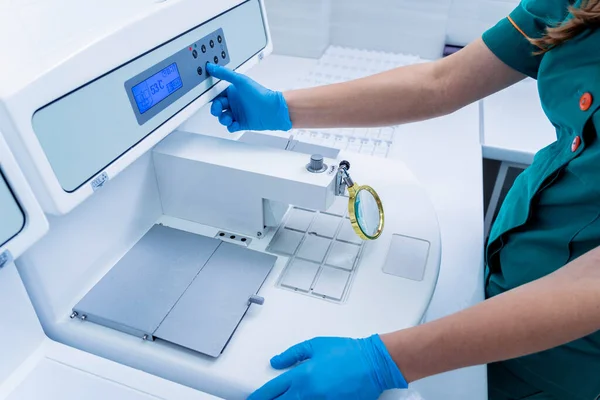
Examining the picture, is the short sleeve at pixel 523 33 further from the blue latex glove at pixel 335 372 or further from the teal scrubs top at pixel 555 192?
the blue latex glove at pixel 335 372

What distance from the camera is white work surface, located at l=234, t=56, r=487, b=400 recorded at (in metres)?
0.79

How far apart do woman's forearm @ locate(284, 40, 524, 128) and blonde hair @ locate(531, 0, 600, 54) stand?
0.14m

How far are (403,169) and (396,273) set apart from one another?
0.30 m

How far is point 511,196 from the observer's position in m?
1.00

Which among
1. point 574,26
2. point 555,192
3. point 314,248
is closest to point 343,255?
point 314,248

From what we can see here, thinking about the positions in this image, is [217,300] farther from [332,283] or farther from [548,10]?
[548,10]

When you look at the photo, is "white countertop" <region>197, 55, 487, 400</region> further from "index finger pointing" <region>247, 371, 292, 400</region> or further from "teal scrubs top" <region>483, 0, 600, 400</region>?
"index finger pointing" <region>247, 371, 292, 400</region>

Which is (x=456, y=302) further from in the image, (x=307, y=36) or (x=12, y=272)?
(x=307, y=36)

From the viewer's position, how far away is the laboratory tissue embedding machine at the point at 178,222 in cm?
60

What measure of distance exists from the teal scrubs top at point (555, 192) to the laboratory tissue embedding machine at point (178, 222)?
0.59ft

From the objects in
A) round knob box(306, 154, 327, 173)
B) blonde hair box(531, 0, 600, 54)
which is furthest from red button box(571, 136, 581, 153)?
round knob box(306, 154, 327, 173)

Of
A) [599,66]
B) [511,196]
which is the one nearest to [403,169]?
[511,196]

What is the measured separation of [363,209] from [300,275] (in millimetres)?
172

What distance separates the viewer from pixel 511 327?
1.99 feet
